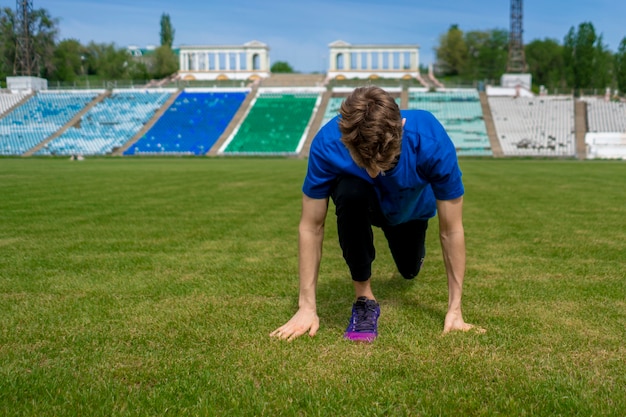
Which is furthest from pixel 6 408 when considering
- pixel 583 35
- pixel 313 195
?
pixel 583 35

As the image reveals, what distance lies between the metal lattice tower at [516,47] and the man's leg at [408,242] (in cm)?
6218

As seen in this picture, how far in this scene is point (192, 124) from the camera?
52250mm

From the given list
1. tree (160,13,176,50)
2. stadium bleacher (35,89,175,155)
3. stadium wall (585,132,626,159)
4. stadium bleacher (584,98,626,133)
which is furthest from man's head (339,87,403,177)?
tree (160,13,176,50)

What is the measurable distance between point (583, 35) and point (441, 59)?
1478 inches

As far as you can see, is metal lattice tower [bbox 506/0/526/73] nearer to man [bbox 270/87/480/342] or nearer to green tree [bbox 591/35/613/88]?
green tree [bbox 591/35/613/88]

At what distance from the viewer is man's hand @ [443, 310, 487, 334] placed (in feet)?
11.9

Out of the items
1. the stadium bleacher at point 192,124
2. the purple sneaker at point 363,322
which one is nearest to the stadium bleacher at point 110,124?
the stadium bleacher at point 192,124

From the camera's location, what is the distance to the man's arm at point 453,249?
3615 mm

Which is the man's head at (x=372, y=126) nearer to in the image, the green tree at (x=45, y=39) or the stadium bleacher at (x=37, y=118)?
the stadium bleacher at (x=37, y=118)

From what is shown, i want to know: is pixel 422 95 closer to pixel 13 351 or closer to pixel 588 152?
pixel 588 152

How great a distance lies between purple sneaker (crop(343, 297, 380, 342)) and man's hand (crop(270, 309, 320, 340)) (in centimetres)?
22

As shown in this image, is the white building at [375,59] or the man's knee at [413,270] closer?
the man's knee at [413,270]

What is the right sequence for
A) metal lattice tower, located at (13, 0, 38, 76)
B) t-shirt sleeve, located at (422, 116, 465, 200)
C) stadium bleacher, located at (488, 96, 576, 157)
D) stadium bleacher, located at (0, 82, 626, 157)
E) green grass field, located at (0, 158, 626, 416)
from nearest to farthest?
green grass field, located at (0, 158, 626, 416)
t-shirt sleeve, located at (422, 116, 465, 200)
stadium bleacher, located at (488, 96, 576, 157)
stadium bleacher, located at (0, 82, 626, 157)
metal lattice tower, located at (13, 0, 38, 76)

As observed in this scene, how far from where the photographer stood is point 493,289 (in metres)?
4.83
